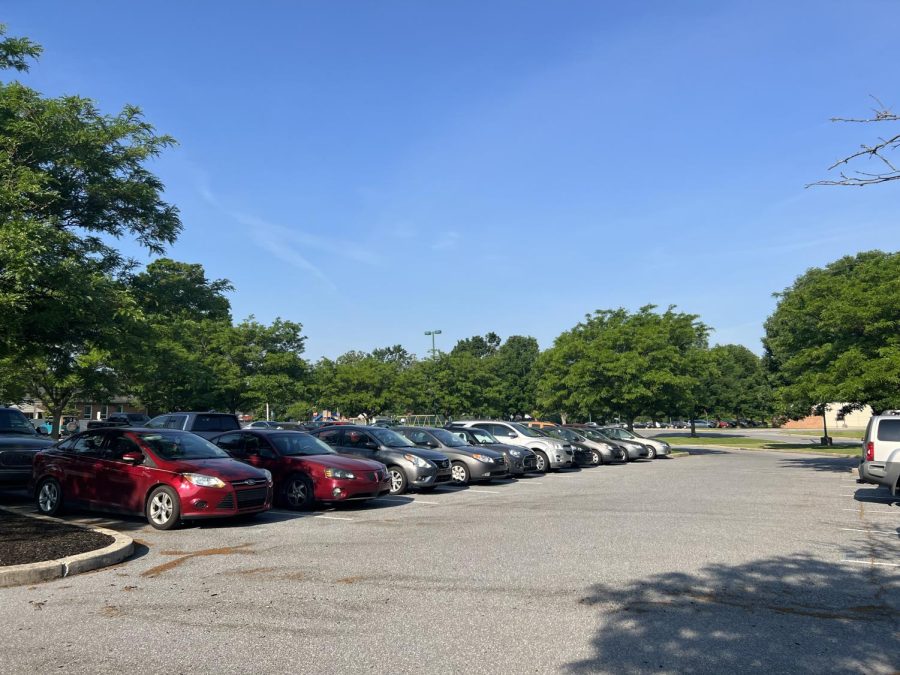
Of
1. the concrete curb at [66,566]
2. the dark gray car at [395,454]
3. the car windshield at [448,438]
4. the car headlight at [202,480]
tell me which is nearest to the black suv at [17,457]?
the car headlight at [202,480]

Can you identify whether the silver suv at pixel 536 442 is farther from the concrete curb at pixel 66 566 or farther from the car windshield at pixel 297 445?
the concrete curb at pixel 66 566

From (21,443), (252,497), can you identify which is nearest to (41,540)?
(252,497)

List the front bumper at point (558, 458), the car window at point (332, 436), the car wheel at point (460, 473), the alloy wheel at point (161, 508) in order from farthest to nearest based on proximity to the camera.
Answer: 1. the front bumper at point (558, 458)
2. the car wheel at point (460, 473)
3. the car window at point (332, 436)
4. the alloy wheel at point (161, 508)

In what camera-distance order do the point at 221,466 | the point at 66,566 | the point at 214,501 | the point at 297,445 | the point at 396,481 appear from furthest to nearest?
the point at 396,481
the point at 297,445
the point at 221,466
the point at 214,501
the point at 66,566

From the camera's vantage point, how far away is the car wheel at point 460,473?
17594 millimetres

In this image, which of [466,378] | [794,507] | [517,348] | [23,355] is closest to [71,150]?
[23,355]

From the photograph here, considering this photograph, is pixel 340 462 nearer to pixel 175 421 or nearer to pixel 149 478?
pixel 149 478

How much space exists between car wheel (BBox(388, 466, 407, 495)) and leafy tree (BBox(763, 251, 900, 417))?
1389cm

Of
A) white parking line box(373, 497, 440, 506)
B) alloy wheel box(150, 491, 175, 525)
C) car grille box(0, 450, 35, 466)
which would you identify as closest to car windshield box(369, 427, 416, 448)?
white parking line box(373, 497, 440, 506)

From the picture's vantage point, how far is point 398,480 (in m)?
15.3

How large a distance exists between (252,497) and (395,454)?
17.2 ft

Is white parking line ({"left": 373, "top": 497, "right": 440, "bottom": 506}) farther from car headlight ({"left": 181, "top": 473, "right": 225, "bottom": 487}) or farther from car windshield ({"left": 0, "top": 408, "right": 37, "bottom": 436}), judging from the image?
car windshield ({"left": 0, "top": 408, "right": 37, "bottom": 436})

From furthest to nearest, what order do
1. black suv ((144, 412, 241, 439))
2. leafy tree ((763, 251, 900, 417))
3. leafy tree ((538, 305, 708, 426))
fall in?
leafy tree ((538, 305, 708, 426)) < leafy tree ((763, 251, 900, 417)) < black suv ((144, 412, 241, 439))

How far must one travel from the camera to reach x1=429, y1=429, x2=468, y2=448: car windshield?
61.4 feet
